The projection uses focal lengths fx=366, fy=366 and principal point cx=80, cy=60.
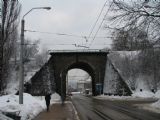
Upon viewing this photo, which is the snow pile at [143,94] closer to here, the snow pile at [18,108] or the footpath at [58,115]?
the footpath at [58,115]

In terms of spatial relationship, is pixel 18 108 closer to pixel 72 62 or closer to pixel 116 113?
pixel 116 113

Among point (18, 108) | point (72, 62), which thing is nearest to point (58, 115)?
point (18, 108)

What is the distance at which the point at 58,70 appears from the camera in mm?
82250

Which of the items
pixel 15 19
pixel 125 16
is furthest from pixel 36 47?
pixel 125 16

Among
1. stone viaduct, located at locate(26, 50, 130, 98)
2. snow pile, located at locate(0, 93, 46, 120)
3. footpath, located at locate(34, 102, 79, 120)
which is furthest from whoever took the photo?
stone viaduct, located at locate(26, 50, 130, 98)

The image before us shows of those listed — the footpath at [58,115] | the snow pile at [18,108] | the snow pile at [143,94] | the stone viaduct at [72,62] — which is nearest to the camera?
the snow pile at [18,108]

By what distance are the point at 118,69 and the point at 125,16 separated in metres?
53.3

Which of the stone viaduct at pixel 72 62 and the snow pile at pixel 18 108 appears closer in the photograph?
the snow pile at pixel 18 108

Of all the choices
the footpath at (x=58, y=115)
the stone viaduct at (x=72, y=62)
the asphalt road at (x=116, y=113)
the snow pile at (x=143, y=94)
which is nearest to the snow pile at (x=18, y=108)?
the footpath at (x=58, y=115)

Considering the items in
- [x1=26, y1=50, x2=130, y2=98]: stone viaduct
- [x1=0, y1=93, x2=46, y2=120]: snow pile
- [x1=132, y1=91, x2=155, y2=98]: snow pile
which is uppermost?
[x1=26, y1=50, x2=130, y2=98]: stone viaduct

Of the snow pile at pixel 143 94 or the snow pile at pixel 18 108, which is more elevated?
the snow pile at pixel 18 108

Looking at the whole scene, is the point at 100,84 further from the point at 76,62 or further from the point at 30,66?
the point at 30,66

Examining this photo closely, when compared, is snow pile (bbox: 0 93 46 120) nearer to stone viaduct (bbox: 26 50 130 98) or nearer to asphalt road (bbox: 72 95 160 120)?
asphalt road (bbox: 72 95 160 120)

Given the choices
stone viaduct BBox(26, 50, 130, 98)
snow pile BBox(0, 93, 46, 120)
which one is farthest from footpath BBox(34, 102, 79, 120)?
stone viaduct BBox(26, 50, 130, 98)
